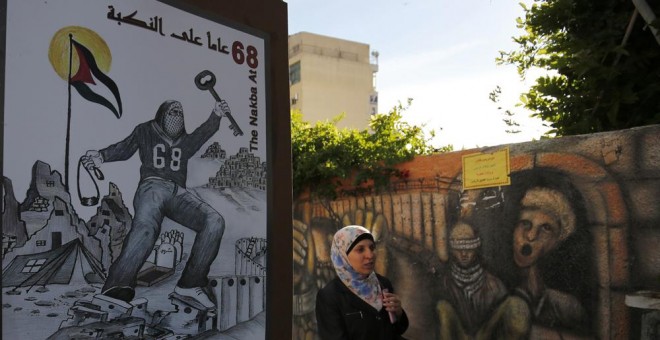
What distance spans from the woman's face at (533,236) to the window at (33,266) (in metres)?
3.73

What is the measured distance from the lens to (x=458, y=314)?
5.02 meters

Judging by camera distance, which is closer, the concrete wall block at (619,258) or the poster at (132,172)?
the poster at (132,172)

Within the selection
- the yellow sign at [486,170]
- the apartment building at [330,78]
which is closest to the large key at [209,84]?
the yellow sign at [486,170]

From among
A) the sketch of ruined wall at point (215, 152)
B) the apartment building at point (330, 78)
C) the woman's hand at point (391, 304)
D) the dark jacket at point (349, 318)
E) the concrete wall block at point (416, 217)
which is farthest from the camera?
the apartment building at point (330, 78)

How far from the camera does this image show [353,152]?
20.8 ft

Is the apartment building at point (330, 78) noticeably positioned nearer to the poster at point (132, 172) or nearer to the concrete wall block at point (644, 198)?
the concrete wall block at point (644, 198)

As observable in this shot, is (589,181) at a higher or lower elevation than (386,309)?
higher

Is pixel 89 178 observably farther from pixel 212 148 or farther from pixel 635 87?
pixel 635 87

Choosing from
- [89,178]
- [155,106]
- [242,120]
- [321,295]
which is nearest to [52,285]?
[89,178]

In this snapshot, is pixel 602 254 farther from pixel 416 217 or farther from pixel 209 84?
pixel 209 84

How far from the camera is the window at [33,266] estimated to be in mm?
1561

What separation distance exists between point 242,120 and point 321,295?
184 cm

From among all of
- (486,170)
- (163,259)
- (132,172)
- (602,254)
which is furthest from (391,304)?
(132,172)

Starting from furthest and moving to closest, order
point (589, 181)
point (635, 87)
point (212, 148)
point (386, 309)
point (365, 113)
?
1. point (365, 113)
2. point (635, 87)
3. point (589, 181)
4. point (386, 309)
5. point (212, 148)
